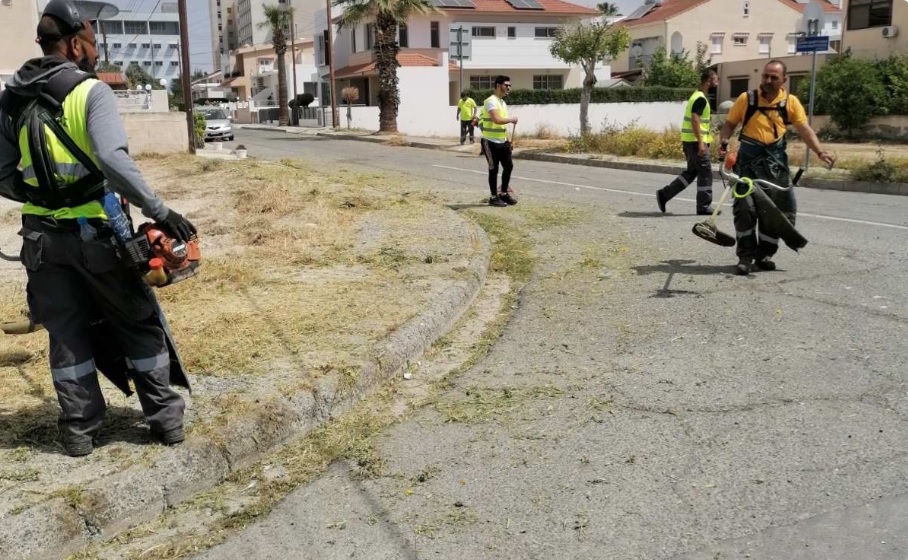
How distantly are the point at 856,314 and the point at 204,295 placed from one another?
4963 millimetres

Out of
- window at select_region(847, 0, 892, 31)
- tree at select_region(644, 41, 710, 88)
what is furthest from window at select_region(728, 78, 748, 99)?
window at select_region(847, 0, 892, 31)

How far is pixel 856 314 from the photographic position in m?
6.19

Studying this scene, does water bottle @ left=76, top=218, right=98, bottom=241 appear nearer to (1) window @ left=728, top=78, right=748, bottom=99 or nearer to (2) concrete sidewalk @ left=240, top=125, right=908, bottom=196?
(2) concrete sidewalk @ left=240, top=125, right=908, bottom=196

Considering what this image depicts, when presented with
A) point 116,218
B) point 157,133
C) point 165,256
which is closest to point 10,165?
point 116,218

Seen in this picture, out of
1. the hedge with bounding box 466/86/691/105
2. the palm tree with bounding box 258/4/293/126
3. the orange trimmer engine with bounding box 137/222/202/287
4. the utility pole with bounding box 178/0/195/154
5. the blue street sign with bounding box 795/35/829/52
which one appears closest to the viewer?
the orange trimmer engine with bounding box 137/222/202/287

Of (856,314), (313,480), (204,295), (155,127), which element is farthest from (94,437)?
(155,127)

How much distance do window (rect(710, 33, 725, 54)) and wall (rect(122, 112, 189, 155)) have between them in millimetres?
44753

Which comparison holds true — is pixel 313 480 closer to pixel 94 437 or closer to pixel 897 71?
pixel 94 437

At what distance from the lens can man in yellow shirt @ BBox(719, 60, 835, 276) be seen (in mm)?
7465

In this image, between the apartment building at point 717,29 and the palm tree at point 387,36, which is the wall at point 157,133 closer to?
the palm tree at point 387,36

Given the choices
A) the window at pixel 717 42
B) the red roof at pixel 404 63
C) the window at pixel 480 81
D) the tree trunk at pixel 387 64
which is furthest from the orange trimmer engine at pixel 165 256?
the window at pixel 717 42

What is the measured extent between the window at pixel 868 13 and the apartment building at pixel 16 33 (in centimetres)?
3201

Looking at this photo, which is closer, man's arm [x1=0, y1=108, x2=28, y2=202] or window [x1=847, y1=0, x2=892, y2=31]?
man's arm [x1=0, y1=108, x2=28, y2=202]

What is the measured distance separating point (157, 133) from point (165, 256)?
63.1ft
